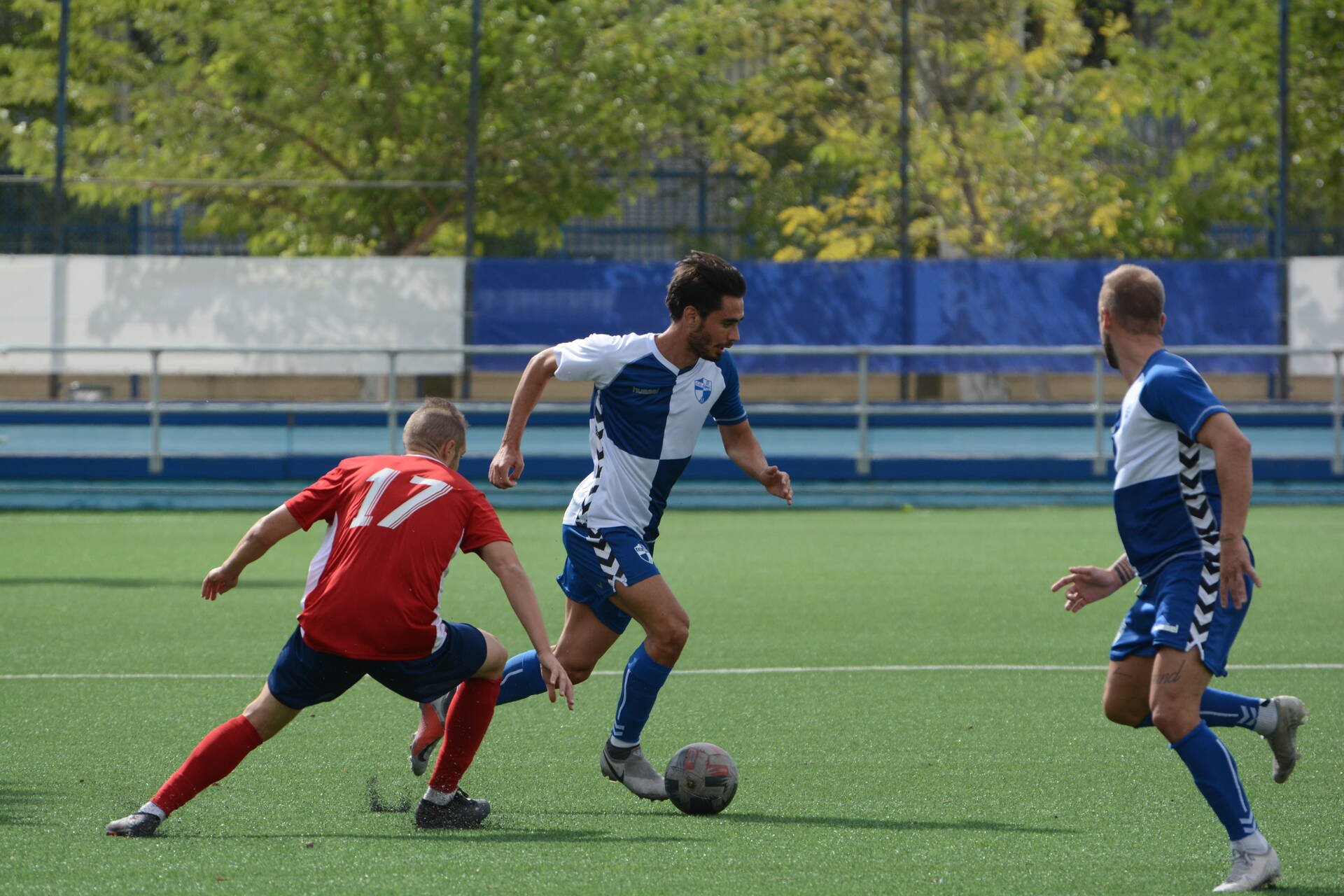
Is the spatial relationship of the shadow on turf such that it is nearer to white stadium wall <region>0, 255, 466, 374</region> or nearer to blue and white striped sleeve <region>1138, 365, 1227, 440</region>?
blue and white striped sleeve <region>1138, 365, 1227, 440</region>

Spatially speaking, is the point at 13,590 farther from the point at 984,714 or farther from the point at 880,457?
the point at 880,457

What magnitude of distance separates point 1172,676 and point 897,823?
42.6 inches

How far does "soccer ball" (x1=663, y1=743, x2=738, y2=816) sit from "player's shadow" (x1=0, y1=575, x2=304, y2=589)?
6798 mm

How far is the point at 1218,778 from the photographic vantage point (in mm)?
4656

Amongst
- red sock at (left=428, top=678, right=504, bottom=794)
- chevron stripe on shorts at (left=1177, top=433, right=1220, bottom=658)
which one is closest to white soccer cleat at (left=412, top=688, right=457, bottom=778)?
red sock at (left=428, top=678, right=504, bottom=794)

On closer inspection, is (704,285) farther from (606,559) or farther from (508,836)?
(508,836)

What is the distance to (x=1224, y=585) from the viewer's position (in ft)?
15.3

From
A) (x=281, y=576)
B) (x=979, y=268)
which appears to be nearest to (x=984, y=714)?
(x=281, y=576)

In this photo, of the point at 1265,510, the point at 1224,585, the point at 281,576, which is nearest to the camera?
the point at 1224,585

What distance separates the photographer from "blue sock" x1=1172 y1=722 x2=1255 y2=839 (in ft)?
15.1

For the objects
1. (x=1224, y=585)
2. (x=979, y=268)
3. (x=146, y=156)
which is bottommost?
(x=1224, y=585)

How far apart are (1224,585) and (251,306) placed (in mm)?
16919

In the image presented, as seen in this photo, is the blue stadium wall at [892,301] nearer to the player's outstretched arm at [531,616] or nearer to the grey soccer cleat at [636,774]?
the grey soccer cleat at [636,774]

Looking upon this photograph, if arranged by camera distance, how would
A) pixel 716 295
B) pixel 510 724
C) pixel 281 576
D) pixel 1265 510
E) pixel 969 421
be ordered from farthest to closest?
pixel 969 421 → pixel 1265 510 → pixel 281 576 → pixel 510 724 → pixel 716 295
